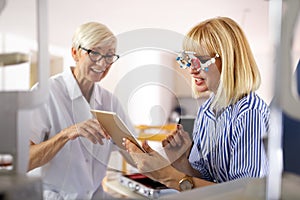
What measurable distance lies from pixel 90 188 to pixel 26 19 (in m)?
0.55

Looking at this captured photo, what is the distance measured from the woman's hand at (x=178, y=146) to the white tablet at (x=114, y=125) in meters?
0.12

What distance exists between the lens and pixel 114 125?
906 millimetres

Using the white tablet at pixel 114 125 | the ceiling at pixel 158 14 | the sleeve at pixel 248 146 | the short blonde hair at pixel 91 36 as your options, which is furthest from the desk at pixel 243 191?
the short blonde hair at pixel 91 36

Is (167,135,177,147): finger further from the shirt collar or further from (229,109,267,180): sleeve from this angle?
the shirt collar

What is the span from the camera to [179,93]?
3.22 feet

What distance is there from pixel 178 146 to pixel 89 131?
308mm

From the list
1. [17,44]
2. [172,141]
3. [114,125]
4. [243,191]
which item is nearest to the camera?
[243,191]

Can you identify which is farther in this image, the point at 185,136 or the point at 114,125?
the point at 185,136

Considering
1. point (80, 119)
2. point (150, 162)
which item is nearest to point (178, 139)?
point (150, 162)

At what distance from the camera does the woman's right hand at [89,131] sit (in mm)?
935

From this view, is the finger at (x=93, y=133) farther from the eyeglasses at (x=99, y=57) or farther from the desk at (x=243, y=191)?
the desk at (x=243, y=191)

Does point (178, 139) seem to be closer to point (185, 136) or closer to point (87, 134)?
point (185, 136)

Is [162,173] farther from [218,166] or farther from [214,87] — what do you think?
[214,87]

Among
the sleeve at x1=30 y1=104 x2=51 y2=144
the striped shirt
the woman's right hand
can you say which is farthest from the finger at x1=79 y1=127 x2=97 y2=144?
the striped shirt
